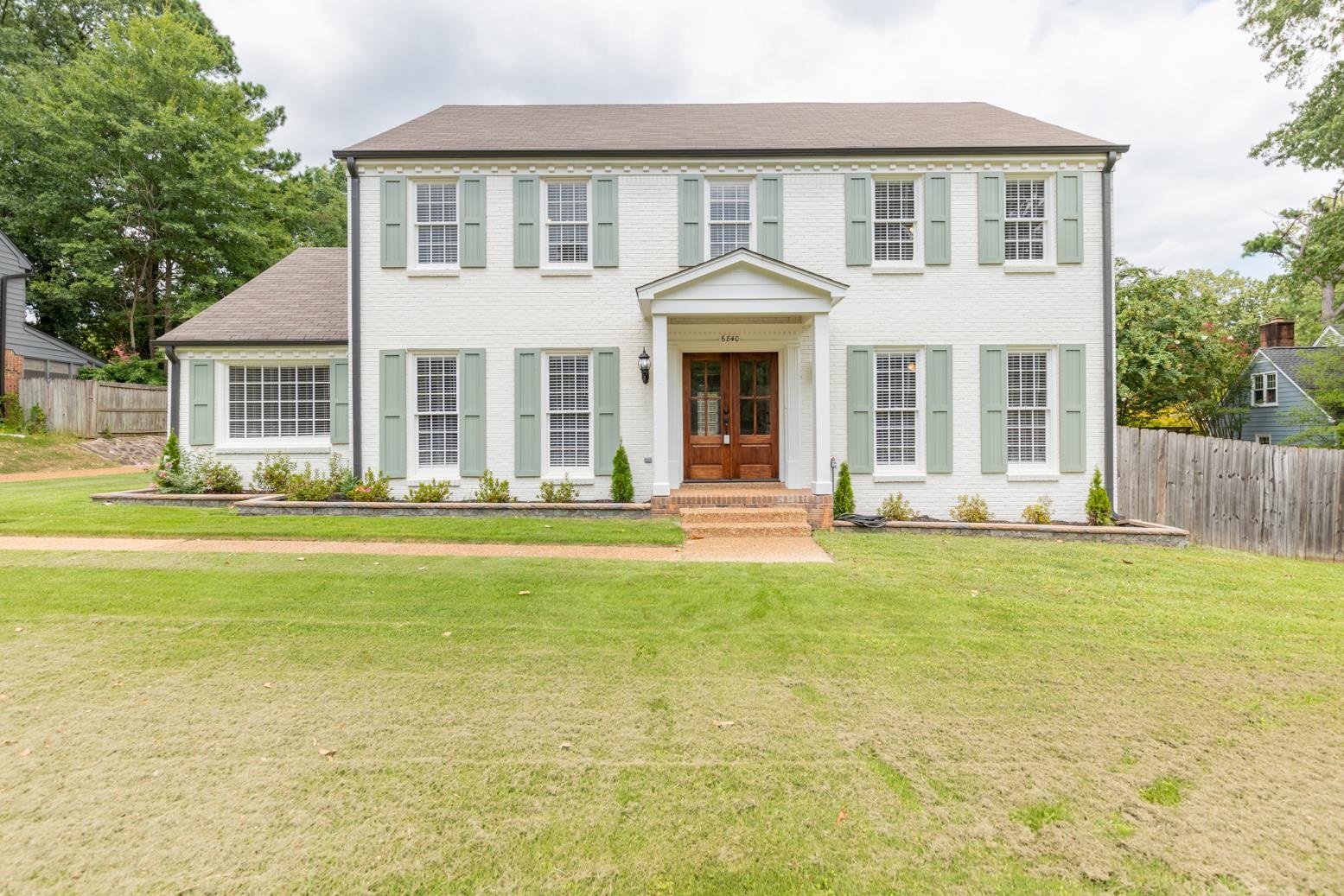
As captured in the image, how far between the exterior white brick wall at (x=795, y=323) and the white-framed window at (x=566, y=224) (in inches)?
10.5

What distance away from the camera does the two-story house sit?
9820 millimetres

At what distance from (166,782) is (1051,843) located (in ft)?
12.2

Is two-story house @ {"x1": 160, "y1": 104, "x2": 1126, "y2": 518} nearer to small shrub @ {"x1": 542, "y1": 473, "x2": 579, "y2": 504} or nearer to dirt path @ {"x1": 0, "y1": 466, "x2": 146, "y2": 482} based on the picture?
small shrub @ {"x1": 542, "y1": 473, "x2": 579, "y2": 504}

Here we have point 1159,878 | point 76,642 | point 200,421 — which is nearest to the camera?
point 1159,878

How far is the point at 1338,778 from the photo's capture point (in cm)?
273

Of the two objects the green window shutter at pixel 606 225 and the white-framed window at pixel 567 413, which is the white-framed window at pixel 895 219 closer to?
the green window shutter at pixel 606 225

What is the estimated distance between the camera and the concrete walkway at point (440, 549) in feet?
22.6

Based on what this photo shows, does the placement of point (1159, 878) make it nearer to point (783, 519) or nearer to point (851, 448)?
point (783, 519)

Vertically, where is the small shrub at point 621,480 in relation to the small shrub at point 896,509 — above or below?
above

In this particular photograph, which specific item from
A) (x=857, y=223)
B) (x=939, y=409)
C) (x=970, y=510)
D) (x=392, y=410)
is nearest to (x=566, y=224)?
(x=392, y=410)

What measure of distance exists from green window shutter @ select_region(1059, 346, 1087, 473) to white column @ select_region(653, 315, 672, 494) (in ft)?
21.6

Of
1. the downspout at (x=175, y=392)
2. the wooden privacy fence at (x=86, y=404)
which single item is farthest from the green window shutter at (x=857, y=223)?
the wooden privacy fence at (x=86, y=404)

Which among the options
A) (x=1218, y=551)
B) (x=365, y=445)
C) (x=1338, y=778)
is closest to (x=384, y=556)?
(x=365, y=445)

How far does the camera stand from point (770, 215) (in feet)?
32.7
